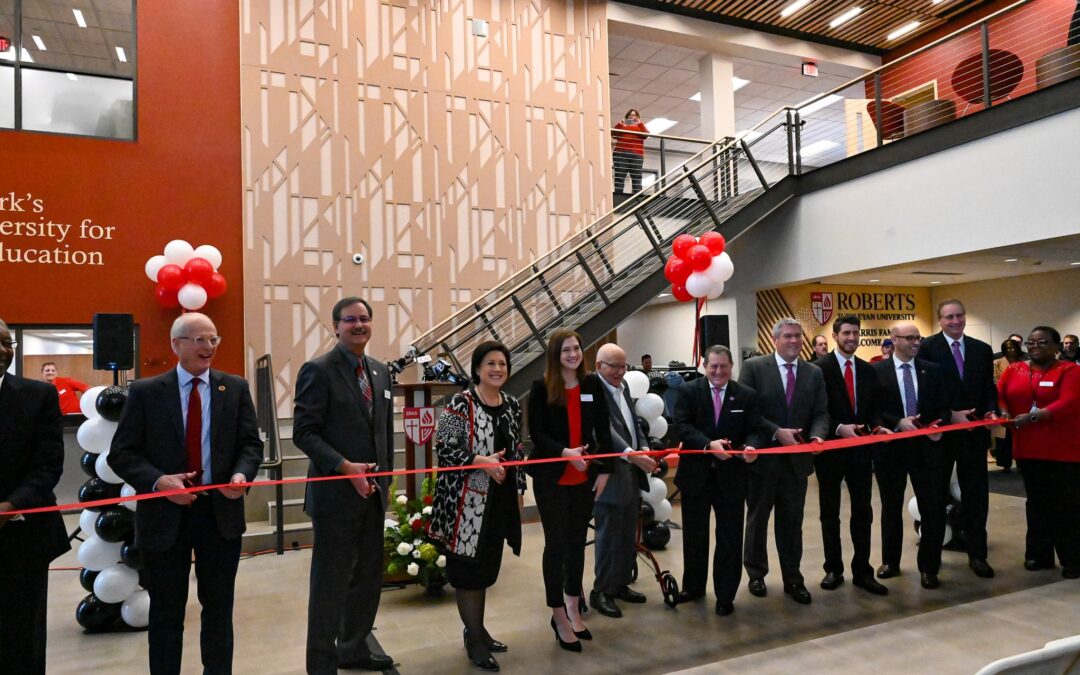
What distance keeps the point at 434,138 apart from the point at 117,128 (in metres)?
3.79

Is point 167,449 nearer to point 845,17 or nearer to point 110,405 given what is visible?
point 110,405

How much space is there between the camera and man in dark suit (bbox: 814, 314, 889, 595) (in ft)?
14.7

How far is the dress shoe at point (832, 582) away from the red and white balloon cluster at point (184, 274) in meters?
6.92

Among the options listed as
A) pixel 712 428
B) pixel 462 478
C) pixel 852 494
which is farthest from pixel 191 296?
pixel 852 494

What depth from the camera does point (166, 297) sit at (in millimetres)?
8172

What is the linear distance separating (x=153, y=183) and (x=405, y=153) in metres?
3.06

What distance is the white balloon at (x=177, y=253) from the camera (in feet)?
26.6

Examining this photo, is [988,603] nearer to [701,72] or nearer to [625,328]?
[701,72]

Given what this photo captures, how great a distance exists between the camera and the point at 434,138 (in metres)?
9.62

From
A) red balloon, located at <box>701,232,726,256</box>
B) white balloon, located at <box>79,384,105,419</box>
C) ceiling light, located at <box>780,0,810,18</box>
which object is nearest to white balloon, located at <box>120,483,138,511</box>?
white balloon, located at <box>79,384,105,419</box>

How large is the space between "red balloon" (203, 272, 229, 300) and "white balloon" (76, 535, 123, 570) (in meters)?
4.52

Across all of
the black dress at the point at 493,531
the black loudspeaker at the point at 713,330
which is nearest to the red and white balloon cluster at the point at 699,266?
the black loudspeaker at the point at 713,330

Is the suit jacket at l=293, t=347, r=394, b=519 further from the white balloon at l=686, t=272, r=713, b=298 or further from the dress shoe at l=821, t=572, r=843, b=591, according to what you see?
the white balloon at l=686, t=272, r=713, b=298

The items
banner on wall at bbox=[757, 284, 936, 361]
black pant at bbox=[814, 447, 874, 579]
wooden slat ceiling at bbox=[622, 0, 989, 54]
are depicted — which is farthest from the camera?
wooden slat ceiling at bbox=[622, 0, 989, 54]
